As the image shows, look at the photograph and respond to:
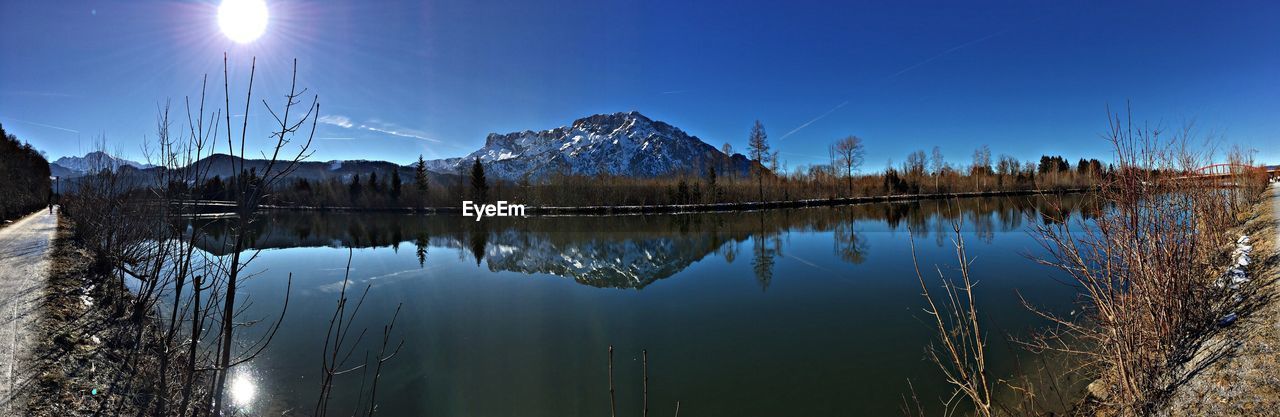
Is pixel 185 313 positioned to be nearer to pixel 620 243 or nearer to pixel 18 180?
pixel 620 243

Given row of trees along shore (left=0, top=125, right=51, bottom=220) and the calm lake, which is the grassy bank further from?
row of trees along shore (left=0, top=125, right=51, bottom=220)

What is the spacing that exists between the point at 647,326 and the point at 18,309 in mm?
9082

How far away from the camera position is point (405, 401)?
6.10m

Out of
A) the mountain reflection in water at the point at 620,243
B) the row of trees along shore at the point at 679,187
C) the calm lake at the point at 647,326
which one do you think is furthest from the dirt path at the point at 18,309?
the row of trees along shore at the point at 679,187

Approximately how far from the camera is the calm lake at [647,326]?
19.5 feet

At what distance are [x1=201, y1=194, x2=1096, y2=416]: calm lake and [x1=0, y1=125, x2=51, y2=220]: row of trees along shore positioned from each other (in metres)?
18.5

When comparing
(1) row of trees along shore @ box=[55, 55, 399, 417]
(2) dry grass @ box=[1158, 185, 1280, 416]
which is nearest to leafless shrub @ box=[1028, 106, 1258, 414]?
(2) dry grass @ box=[1158, 185, 1280, 416]

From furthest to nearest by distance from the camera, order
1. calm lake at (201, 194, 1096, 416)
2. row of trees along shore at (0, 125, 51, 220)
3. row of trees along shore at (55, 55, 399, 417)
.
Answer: row of trees along shore at (0, 125, 51, 220)
calm lake at (201, 194, 1096, 416)
row of trees along shore at (55, 55, 399, 417)

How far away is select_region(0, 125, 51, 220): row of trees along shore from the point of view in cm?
2367

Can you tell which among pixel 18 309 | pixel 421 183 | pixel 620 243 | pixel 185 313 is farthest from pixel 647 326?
pixel 421 183

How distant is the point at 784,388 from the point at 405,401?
15.3 feet

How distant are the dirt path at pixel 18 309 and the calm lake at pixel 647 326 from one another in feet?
5.95

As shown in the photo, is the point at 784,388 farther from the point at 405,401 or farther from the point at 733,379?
the point at 405,401

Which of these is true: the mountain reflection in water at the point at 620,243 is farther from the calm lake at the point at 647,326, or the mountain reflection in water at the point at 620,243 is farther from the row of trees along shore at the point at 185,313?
the row of trees along shore at the point at 185,313
